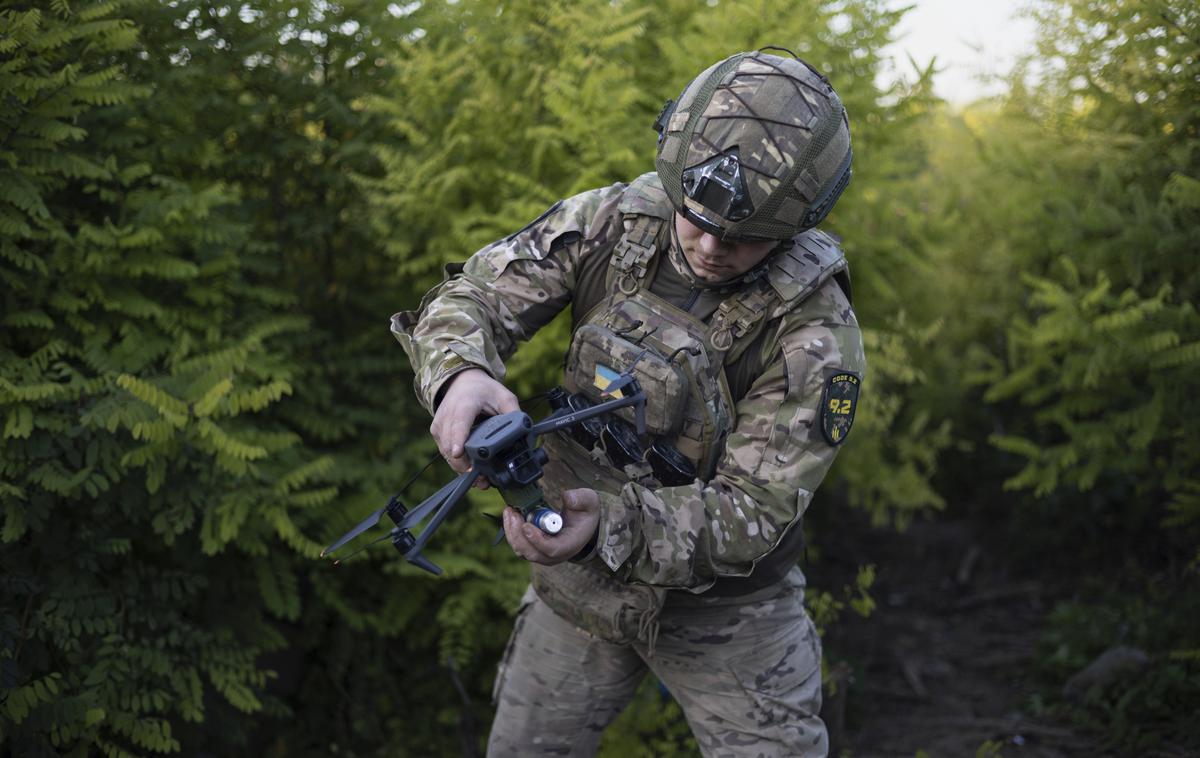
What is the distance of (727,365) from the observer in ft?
8.10

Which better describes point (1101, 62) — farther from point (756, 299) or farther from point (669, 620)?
point (669, 620)

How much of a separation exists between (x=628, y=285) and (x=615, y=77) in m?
1.74

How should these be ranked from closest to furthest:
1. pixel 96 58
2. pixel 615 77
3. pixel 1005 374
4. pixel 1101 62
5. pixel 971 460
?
pixel 96 58
pixel 615 77
pixel 1101 62
pixel 1005 374
pixel 971 460

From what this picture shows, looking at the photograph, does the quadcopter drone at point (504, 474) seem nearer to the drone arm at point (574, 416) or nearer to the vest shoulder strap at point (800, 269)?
the drone arm at point (574, 416)

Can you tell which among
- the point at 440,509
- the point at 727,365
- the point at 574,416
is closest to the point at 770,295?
the point at 727,365

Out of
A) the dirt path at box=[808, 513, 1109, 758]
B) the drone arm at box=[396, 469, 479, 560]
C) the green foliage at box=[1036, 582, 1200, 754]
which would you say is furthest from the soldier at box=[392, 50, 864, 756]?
the green foliage at box=[1036, 582, 1200, 754]

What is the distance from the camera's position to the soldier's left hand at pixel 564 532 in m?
2.04

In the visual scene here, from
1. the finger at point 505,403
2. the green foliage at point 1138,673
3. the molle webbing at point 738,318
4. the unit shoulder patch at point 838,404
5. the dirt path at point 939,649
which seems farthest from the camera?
the dirt path at point 939,649

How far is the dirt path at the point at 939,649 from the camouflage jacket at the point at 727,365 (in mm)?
2164

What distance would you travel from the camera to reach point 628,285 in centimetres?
256

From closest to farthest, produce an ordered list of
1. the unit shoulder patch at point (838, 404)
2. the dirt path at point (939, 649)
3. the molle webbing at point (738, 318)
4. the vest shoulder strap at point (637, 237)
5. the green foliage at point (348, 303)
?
the unit shoulder patch at point (838, 404), the molle webbing at point (738, 318), the vest shoulder strap at point (637, 237), the green foliage at point (348, 303), the dirt path at point (939, 649)

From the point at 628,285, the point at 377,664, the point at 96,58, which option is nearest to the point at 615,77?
the point at 628,285

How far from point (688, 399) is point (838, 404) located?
0.37 m

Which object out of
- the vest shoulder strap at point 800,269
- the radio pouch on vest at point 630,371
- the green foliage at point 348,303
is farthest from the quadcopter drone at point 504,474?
the green foliage at point 348,303
